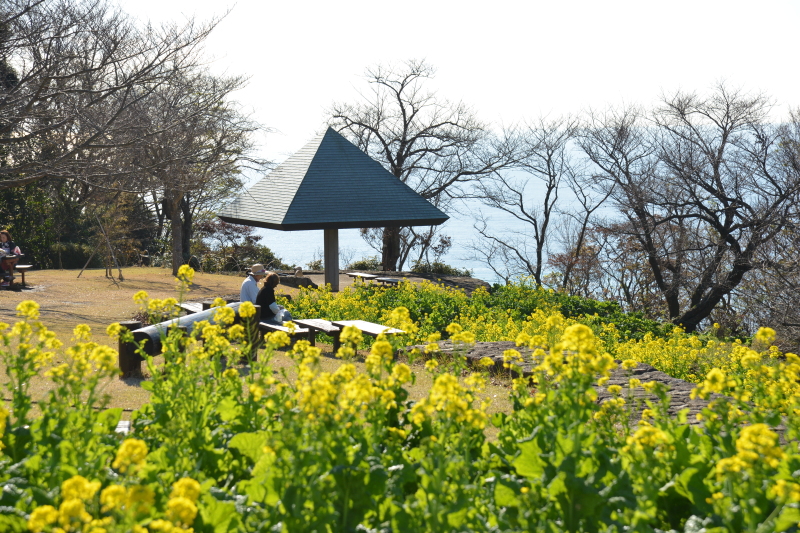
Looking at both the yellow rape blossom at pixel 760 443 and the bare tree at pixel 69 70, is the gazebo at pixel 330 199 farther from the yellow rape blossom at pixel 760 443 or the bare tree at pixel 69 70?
the yellow rape blossom at pixel 760 443

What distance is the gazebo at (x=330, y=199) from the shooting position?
15.9 meters

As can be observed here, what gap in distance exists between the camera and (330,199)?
651 inches

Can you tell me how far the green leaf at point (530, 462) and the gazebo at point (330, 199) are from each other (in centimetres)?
1288

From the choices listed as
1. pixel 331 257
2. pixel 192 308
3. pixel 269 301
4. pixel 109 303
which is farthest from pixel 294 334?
pixel 331 257

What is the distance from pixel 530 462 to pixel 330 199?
14.1 meters

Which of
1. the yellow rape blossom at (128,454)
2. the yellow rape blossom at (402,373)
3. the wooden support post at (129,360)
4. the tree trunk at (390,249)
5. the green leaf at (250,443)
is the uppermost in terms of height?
the tree trunk at (390,249)

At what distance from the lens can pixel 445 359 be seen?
7695mm

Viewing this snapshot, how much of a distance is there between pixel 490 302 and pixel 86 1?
9.84 m

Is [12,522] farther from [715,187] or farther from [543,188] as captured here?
[543,188]

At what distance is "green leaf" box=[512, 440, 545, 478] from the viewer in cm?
283

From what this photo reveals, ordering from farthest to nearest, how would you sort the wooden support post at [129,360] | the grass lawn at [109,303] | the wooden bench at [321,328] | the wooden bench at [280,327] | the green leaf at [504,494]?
the wooden bench at [321,328] < the wooden bench at [280,327] < the wooden support post at [129,360] < the grass lawn at [109,303] < the green leaf at [504,494]

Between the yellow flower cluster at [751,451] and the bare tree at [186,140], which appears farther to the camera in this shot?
the bare tree at [186,140]

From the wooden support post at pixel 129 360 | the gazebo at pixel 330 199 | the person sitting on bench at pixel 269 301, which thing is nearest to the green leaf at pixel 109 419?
the wooden support post at pixel 129 360

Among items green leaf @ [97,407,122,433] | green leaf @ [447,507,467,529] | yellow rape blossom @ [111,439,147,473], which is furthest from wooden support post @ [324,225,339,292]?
yellow rape blossom @ [111,439,147,473]
